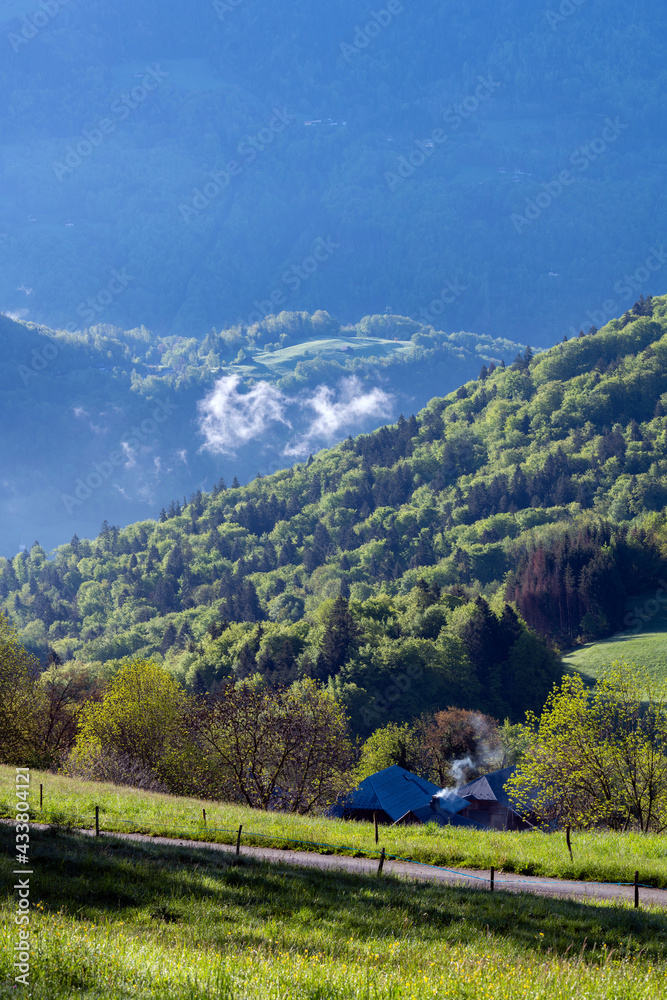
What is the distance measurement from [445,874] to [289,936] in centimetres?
1016

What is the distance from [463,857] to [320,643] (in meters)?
96.4

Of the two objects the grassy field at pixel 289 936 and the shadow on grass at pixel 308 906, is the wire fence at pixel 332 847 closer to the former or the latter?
the shadow on grass at pixel 308 906

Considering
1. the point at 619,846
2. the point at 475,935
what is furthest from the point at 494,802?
the point at 475,935

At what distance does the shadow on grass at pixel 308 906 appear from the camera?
561 inches

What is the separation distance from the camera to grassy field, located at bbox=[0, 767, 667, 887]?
22.9 meters

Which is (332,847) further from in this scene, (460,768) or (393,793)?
(460,768)

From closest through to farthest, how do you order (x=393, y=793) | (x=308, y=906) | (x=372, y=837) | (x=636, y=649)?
(x=308, y=906) → (x=372, y=837) → (x=393, y=793) → (x=636, y=649)

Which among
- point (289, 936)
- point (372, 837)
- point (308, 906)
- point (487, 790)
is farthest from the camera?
point (487, 790)

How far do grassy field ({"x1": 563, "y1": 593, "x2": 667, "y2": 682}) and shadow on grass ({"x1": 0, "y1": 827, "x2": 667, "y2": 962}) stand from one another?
97.1m

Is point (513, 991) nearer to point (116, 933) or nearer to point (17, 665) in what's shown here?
point (116, 933)

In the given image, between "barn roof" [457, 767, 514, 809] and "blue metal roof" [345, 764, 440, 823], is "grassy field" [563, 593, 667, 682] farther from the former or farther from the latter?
"blue metal roof" [345, 764, 440, 823]

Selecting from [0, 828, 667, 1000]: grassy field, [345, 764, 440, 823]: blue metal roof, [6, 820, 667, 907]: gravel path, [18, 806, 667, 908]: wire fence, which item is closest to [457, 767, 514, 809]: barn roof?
[345, 764, 440, 823]: blue metal roof

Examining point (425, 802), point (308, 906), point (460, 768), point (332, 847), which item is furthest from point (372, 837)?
point (460, 768)

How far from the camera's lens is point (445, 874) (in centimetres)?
2230
